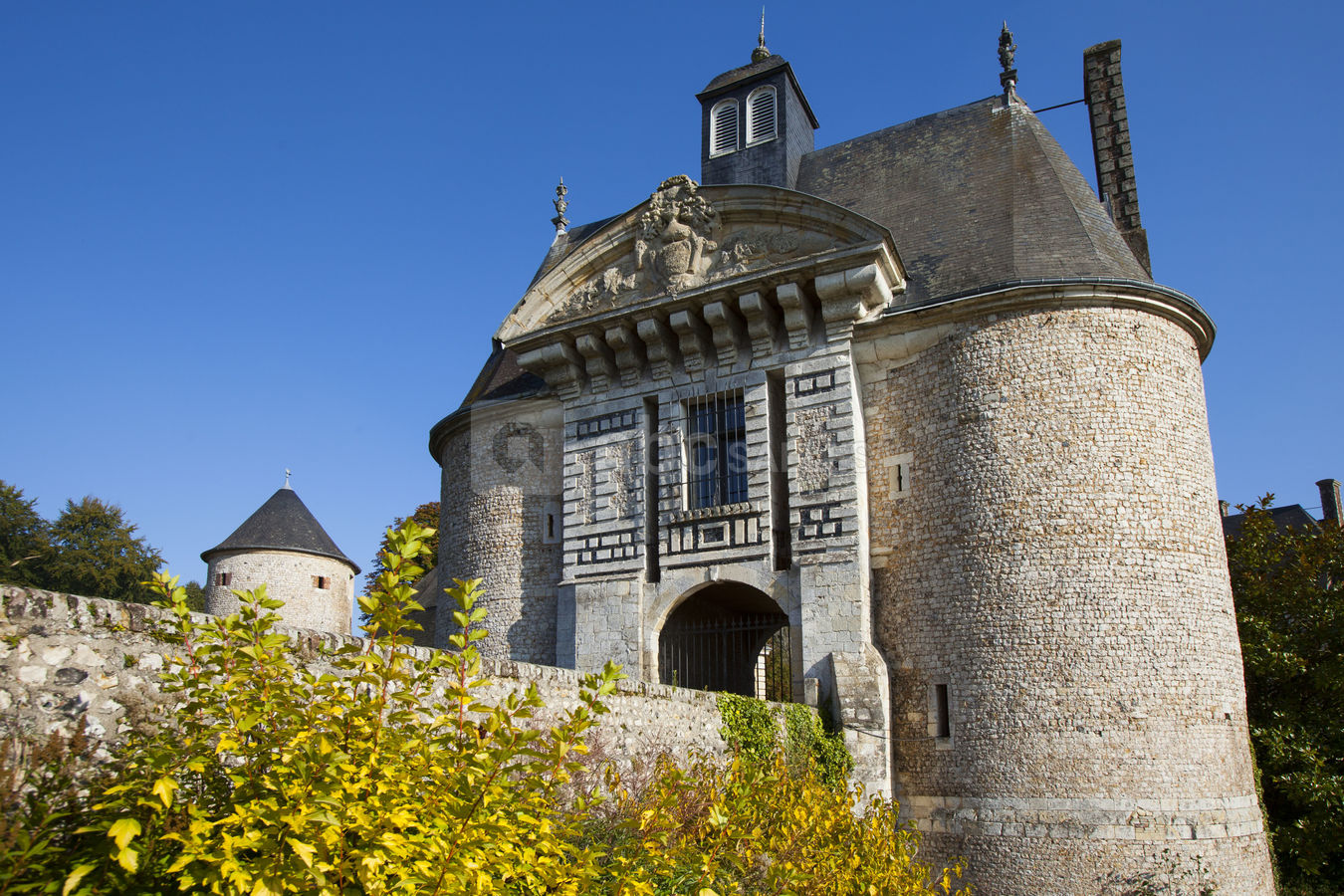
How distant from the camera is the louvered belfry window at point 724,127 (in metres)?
17.6

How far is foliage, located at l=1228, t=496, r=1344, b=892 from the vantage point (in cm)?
1342

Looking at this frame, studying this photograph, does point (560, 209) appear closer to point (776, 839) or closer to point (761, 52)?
point (761, 52)

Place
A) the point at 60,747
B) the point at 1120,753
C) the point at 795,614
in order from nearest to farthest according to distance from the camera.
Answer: the point at 60,747
the point at 1120,753
the point at 795,614

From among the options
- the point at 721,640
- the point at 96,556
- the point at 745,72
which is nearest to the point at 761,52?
the point at 745,72

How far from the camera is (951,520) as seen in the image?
12.1m

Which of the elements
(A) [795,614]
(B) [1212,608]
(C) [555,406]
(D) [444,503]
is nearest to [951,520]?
(A) [795,614]

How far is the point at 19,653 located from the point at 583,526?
10311 millimetres

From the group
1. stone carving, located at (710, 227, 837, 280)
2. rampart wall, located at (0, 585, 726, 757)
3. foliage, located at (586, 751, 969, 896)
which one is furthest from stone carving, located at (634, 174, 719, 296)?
rampart wall, located at (0, 585, 726, 757)

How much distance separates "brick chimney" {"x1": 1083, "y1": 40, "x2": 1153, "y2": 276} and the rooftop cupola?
15.5 feet

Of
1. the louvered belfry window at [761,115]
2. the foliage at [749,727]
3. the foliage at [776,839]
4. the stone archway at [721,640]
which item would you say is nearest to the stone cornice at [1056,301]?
the stone archway at [721,640]

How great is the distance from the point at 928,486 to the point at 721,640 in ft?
17.0

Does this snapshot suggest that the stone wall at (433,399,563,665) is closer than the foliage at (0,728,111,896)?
No

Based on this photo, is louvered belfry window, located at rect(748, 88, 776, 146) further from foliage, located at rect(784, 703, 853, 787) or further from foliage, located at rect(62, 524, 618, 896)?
foliage, located at rect(62, 524, 618, 896)

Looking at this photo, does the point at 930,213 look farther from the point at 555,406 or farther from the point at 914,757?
the point at 914,757
